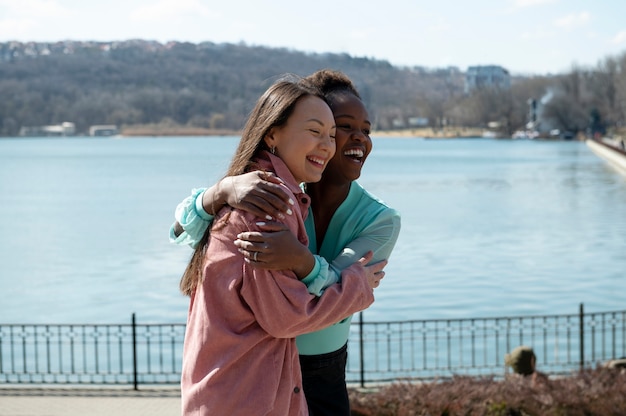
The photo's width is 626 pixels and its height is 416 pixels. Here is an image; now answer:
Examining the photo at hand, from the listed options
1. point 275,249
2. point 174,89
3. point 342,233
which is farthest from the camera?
point 174,89

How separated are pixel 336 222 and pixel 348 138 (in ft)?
0.91

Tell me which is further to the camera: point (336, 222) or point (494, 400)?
point (494, 400)

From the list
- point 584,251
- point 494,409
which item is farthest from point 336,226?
point 584,251

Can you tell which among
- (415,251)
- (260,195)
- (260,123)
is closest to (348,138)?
(260,123)

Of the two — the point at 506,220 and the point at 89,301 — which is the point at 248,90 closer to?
the point at 506,220

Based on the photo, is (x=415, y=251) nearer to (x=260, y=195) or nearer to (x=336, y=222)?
(x=336, y=222)

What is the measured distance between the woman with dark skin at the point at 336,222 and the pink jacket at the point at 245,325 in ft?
0.25

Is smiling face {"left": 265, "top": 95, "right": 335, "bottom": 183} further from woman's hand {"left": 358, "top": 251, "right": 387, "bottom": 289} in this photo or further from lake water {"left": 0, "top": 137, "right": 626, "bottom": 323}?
lake water {"left": 0, "top": 137, "right": 626, "bottom": 323}

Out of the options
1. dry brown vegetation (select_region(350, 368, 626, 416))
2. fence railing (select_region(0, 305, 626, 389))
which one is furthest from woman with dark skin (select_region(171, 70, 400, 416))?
fence railing (select_region(0, 305, 626, 389))

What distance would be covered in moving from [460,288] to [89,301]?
26.4 feet

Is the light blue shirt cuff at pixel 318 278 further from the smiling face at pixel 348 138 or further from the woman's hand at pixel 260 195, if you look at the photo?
the smiling face at pixel 348 138

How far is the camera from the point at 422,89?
523 ft

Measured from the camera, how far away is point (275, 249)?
2430 millimetres

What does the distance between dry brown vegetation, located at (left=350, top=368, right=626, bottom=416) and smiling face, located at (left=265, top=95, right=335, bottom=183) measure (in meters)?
4.46
